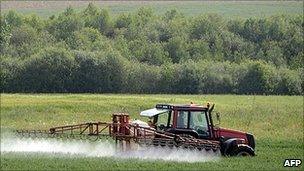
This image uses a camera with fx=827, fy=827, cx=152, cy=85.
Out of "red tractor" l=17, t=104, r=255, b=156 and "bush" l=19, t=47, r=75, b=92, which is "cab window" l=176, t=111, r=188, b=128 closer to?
"red tractor" l=17, t=104, r=255, b=156

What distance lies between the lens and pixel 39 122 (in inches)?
1820

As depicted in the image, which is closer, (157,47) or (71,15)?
(157,47)

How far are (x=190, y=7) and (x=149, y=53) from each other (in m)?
25.4

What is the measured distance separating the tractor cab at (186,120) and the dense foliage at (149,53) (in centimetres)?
5232

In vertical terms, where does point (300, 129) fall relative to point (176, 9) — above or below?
below

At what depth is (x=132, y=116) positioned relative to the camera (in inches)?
1987

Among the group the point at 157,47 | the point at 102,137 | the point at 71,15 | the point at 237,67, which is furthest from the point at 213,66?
the point at 102,137

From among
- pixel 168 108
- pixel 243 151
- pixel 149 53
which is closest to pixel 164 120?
pixel 168 108

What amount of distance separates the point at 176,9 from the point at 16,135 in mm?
92973

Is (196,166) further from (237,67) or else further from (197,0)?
(197,0)

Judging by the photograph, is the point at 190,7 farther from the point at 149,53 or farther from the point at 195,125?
the point at 195,125

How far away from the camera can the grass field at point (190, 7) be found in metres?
110

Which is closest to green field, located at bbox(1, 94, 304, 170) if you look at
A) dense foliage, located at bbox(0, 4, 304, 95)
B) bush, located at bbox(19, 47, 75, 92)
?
bush, located at bbox(19, 47, 75, 92)

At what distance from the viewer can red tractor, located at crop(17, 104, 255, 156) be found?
2505 centimetres
